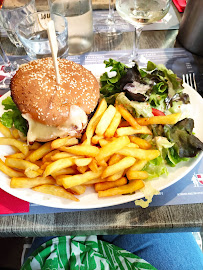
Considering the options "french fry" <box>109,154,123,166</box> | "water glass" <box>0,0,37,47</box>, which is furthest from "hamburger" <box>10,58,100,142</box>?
"water glass" <box>0,0,37,47</box>

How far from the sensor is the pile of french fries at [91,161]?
3.51 feet

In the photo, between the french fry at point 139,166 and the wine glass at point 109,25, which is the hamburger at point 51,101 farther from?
the wine glass at point 109,25

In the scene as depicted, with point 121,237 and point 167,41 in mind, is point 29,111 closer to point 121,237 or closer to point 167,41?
point 121,237

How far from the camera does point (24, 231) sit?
112cm

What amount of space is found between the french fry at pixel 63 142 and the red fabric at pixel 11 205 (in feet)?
1.05

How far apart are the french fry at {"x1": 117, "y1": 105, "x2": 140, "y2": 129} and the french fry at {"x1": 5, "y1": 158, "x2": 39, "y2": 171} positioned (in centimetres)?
49

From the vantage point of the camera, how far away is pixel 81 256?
4.44ft

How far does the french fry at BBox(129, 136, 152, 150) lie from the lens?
1.19 metres

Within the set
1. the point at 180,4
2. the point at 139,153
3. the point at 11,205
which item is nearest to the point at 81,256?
the point at 11,205

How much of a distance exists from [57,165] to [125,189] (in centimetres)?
31

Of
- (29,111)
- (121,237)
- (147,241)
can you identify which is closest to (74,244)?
(121,237)

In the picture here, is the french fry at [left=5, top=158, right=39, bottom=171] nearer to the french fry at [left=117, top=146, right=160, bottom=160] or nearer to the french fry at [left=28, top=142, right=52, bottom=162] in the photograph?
the french fry at [left=28, top=142, right=52, bottom=162]

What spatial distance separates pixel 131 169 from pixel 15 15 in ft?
5.24

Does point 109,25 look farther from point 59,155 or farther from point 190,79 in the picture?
point 59,155
